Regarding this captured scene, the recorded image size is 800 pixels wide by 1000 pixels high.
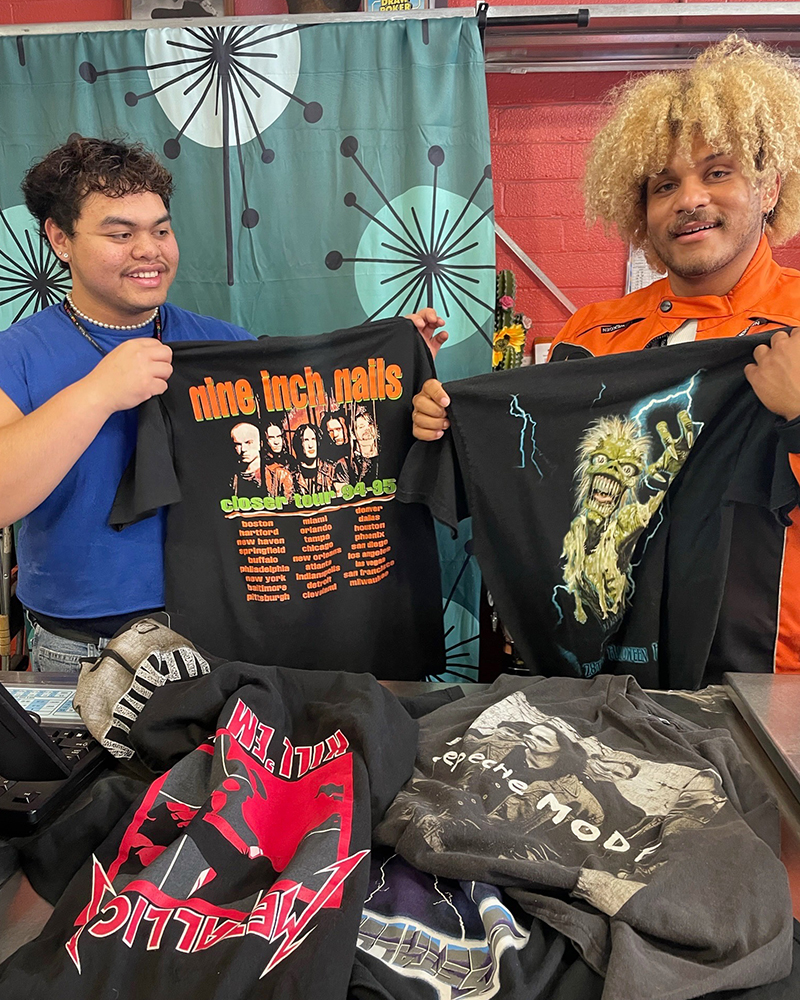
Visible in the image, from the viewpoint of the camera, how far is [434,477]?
57.9 inches

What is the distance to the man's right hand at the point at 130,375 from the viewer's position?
1.26 meters

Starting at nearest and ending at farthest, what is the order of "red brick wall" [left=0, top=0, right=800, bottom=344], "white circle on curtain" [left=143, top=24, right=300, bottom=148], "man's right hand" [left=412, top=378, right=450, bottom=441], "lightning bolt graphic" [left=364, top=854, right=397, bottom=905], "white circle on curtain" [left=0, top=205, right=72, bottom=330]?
"lightning bolt graphic" [left=364, top=854, right=397, bottom=905] → "man's right hand" [left=412, top=378, right=450, bottom=441] → "white circle on curtain" [left=143, top=24, right=300, bottom=148] → "white circle on curtain" [left=0, top=205, right=72, bottom=330] → "red brick wall" [left=0, top=0, right=800, bottom=344]

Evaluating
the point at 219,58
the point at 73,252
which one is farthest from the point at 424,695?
the point at 219,58

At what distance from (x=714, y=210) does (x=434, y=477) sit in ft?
2.42

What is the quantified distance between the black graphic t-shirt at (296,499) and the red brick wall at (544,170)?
1272 millimetres

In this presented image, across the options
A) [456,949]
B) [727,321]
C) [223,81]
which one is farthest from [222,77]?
[456,949]

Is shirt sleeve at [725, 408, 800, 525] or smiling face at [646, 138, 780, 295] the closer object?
shirt sleeve at [725, 408, 800, 525]

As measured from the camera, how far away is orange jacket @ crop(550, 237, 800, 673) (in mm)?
1360

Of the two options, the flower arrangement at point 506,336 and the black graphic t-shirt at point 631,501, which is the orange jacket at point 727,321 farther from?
the flower arrangement at point 506,336

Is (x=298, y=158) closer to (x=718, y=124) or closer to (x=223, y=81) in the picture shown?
(x=223, y=81)

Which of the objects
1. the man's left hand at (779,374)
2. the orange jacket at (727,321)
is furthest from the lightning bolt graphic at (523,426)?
the man's left hand at (779,374)

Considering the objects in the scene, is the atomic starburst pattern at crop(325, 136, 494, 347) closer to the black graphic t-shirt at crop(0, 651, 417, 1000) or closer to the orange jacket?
the orange jacket

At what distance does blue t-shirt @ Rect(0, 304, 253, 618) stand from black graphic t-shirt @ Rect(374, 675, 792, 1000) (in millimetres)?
728

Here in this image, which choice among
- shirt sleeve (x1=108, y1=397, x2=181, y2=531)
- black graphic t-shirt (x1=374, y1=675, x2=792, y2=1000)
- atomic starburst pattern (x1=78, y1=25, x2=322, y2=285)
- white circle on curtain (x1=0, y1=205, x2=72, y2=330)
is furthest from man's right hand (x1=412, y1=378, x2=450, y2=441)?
white circle on curtain (x1=0, y1=205, x2=72, y2=330)
